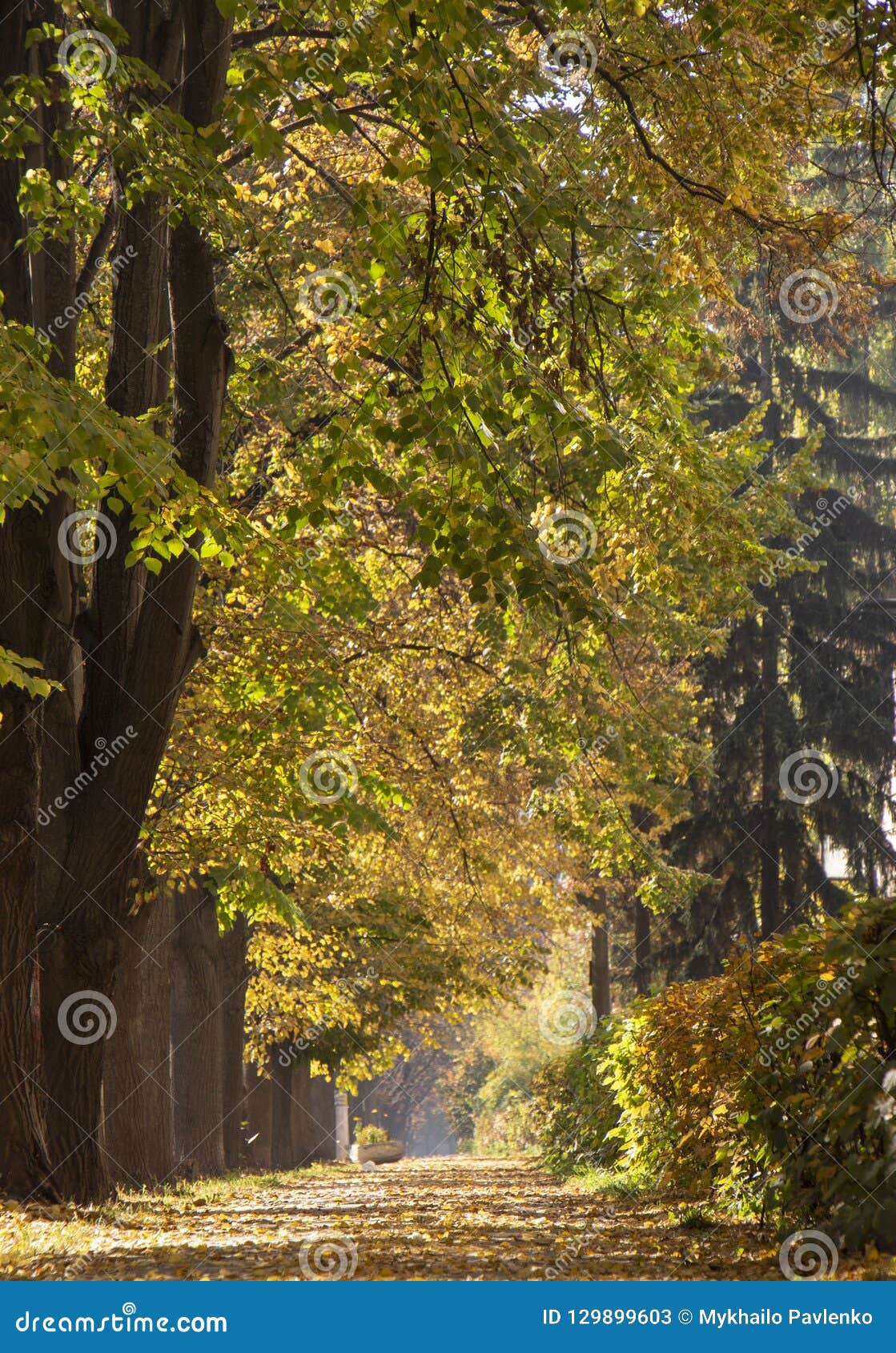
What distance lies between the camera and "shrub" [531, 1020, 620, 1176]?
1706cm

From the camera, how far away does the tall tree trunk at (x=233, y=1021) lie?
19.1 meters

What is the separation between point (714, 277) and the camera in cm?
821

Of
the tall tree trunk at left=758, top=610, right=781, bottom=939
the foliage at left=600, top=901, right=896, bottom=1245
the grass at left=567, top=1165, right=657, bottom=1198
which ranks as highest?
the tall tree trunk at left=758, top=610, right=781, bottom=939

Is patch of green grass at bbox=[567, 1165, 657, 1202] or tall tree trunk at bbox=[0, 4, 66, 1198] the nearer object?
tall tree trunk at bbox=[0, 4, 66, 1198]

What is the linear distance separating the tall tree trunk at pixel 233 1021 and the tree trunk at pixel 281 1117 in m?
4.15

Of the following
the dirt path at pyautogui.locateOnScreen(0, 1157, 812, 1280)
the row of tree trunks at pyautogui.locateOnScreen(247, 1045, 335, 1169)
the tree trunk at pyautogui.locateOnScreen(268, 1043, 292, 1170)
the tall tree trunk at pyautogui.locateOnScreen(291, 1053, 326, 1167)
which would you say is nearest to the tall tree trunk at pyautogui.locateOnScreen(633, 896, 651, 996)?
the row of tree trunks at pyautogui.locateOnScreen(247, 1045, 335, 1169)

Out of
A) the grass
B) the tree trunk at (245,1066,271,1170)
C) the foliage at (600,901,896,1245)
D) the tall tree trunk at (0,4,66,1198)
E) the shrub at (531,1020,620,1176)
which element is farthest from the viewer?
the tree trunk at (245,1066,271,1170)

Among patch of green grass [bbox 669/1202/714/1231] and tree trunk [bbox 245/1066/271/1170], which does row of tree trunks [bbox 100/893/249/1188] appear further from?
patch of green grass [bbox 669/1202/714/1231]

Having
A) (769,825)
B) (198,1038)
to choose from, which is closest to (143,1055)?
(198,1038)

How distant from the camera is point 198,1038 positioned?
17594 mm

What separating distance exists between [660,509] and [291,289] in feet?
17.7

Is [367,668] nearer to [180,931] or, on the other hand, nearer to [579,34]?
[180,931]

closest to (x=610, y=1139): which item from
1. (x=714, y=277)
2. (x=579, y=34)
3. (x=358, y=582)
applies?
(x=358, y=582)

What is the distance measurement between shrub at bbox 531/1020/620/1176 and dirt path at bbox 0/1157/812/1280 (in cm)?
444
